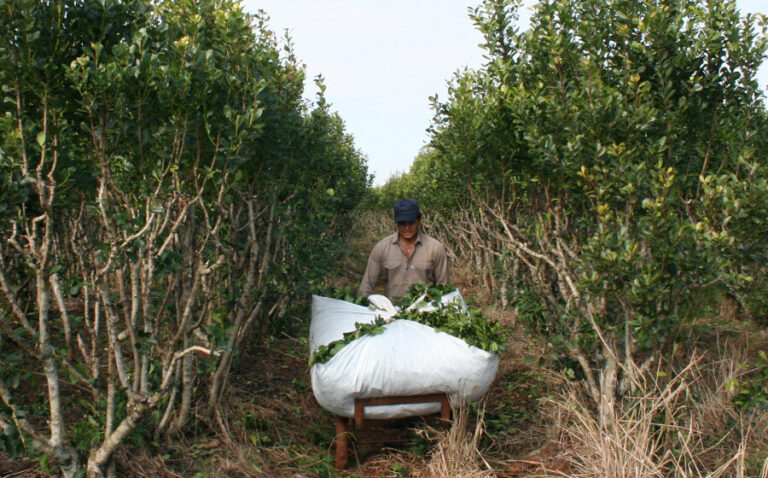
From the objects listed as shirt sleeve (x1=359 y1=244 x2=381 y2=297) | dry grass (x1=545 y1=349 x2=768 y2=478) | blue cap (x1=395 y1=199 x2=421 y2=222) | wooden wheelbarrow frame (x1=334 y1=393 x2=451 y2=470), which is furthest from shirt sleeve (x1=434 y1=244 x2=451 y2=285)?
wooden wheelbarrow frame (x1=334 y1=393 x2=451 y2=470)

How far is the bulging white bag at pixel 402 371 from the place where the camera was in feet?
10.5

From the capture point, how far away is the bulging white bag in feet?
10.5

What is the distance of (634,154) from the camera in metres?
3.39

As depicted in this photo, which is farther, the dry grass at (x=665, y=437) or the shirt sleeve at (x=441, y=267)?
the shirt sleeve at (x=441, y=267)

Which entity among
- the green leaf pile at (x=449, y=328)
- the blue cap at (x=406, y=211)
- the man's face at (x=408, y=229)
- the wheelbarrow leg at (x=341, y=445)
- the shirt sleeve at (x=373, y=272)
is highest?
the blue cap at (x=406, y=211)

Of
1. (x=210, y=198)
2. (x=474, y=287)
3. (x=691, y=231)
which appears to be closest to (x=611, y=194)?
(x=691, y=231)

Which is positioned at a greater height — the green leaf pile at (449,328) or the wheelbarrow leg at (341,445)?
the green leaf pile at (449,328)

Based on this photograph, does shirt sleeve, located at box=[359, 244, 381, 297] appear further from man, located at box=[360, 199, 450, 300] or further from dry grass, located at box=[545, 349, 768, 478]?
dry grass, located at box=[545, 349, 768, 478]

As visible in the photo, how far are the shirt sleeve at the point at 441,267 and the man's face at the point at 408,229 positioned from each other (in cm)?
25

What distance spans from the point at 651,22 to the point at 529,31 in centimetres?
104

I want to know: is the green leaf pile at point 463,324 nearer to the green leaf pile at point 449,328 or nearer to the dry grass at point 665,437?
the green leaf pile at point 449,328

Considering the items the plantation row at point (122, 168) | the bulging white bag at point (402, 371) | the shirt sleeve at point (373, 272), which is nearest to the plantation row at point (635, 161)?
the bulging white bag at point (402, 371)

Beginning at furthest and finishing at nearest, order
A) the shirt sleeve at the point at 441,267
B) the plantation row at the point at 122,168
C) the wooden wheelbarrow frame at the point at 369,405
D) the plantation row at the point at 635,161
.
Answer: the shirt sleeve at the point at 441,267 → the wooden wheelbarrow frame at the point at 369,405 → the plantation row at the point at 635,161 → the plantation row at the point at 122,168

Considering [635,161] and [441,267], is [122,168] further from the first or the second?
[635,161]
